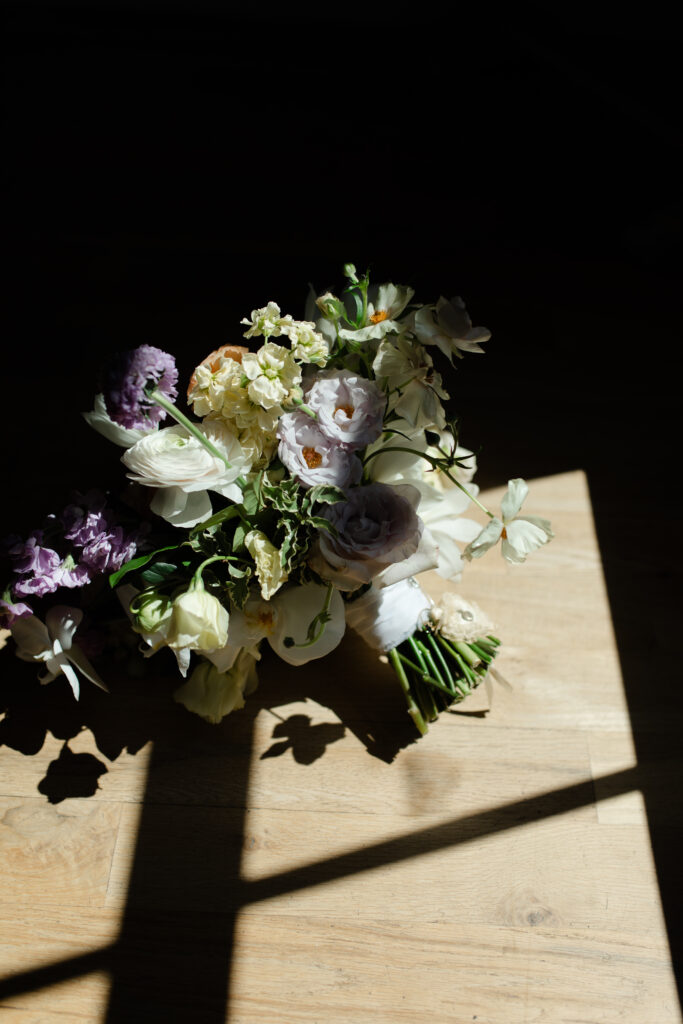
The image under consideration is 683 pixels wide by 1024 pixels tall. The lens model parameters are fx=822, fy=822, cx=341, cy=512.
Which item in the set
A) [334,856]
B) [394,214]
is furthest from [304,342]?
[394,214]

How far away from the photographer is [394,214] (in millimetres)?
1820

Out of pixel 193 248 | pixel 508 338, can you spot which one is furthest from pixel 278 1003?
pixel 193 248

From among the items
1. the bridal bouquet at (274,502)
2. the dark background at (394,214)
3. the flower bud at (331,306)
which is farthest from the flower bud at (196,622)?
the dark background at (394,214)

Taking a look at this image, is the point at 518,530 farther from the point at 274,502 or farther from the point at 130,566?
the point at 130,566

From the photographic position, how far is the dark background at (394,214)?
4.59ft

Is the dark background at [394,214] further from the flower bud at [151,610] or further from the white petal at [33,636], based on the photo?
the flower bud at [151,610]

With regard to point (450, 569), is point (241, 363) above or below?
above

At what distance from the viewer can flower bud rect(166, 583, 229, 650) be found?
78cm

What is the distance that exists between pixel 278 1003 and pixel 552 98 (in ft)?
6.72

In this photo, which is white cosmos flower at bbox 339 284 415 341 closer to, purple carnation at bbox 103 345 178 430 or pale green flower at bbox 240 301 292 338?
pale green flower at bbox 240 301 292 338

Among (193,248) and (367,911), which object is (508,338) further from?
(367,911)

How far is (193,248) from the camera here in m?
1.69

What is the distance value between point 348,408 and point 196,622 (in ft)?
0.88

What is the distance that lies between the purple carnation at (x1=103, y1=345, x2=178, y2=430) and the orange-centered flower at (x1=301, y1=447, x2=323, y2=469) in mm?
149
